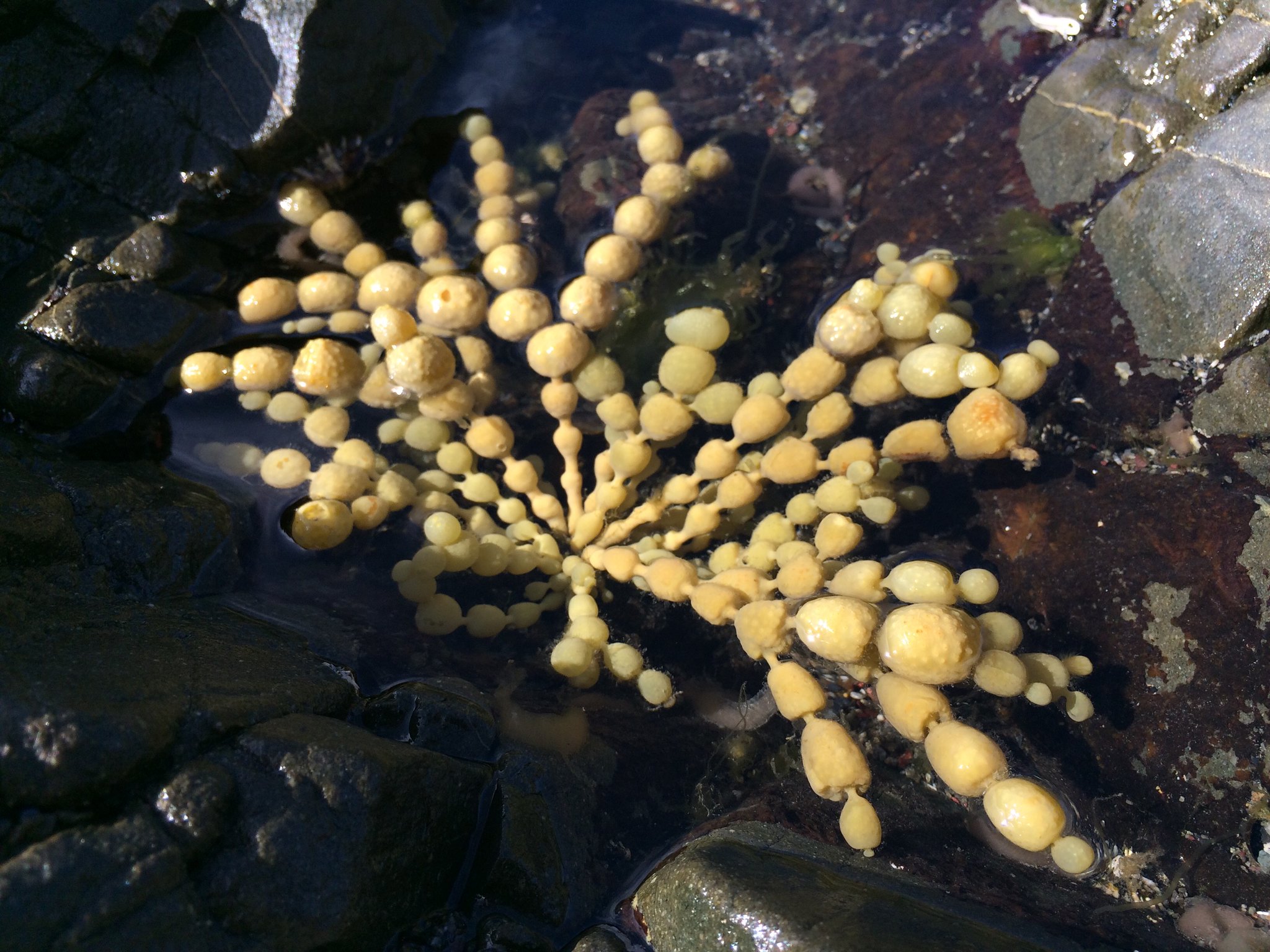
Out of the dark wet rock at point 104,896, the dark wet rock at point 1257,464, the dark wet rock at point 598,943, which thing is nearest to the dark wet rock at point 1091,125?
the dark wet rock at point 1257,464

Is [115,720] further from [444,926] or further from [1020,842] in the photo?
[1020,842]

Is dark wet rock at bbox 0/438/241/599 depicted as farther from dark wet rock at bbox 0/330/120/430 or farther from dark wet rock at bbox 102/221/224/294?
dark wet rock at bbox 102/221/224/294

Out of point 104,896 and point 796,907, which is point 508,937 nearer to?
point 796,907

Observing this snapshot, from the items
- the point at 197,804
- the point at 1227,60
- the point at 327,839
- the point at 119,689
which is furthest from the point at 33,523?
the point at 1227,60

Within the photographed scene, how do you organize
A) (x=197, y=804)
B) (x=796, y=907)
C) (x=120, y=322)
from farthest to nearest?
(x=120, y=322), (x=796, y=907), (x=197, y=804)

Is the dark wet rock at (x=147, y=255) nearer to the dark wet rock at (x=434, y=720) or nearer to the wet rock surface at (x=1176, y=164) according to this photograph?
the dark wet rock at (x=434, y=720)

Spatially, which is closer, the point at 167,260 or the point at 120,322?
the point at 120,322
